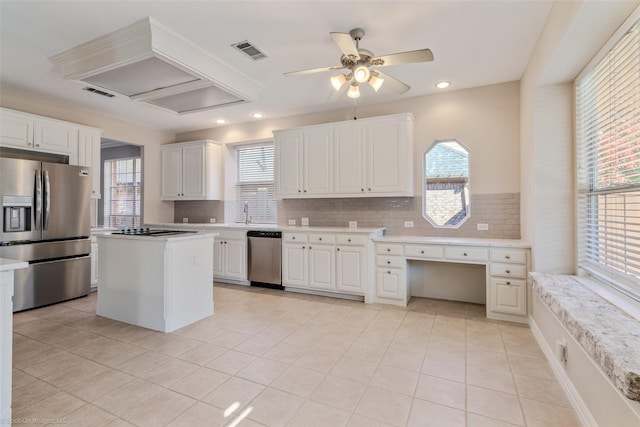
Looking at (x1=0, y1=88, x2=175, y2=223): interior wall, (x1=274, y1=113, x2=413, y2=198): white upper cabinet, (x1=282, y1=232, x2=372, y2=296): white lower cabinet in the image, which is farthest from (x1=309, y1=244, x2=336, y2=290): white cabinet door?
(x1=0, y1=88, x2=175, y2=223): interior wall

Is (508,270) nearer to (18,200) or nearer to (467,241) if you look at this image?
(467,241)

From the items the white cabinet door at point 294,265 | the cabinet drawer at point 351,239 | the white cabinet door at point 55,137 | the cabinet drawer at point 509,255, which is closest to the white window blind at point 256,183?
the white cabinet door at point 294,265

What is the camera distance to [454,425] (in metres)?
1.68

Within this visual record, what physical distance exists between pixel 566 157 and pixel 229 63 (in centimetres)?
329

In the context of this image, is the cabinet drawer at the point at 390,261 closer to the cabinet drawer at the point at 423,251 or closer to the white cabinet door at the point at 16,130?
the cabinet drawer at the point at 423,251

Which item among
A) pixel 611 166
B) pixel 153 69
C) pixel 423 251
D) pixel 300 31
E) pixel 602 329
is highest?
→ pixel 300 31

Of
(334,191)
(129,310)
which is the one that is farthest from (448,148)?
(129,310)

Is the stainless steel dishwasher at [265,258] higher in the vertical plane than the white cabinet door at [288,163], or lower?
lower

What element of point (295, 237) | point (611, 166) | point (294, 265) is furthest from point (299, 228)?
point (611, 166)

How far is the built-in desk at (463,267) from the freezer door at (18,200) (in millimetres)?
4122

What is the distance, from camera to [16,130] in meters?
3.67

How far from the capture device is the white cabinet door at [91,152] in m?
4.31

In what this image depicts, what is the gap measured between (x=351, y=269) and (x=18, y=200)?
3965 millimetres

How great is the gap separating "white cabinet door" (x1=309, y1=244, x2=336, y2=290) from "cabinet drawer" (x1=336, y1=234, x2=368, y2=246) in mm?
150
